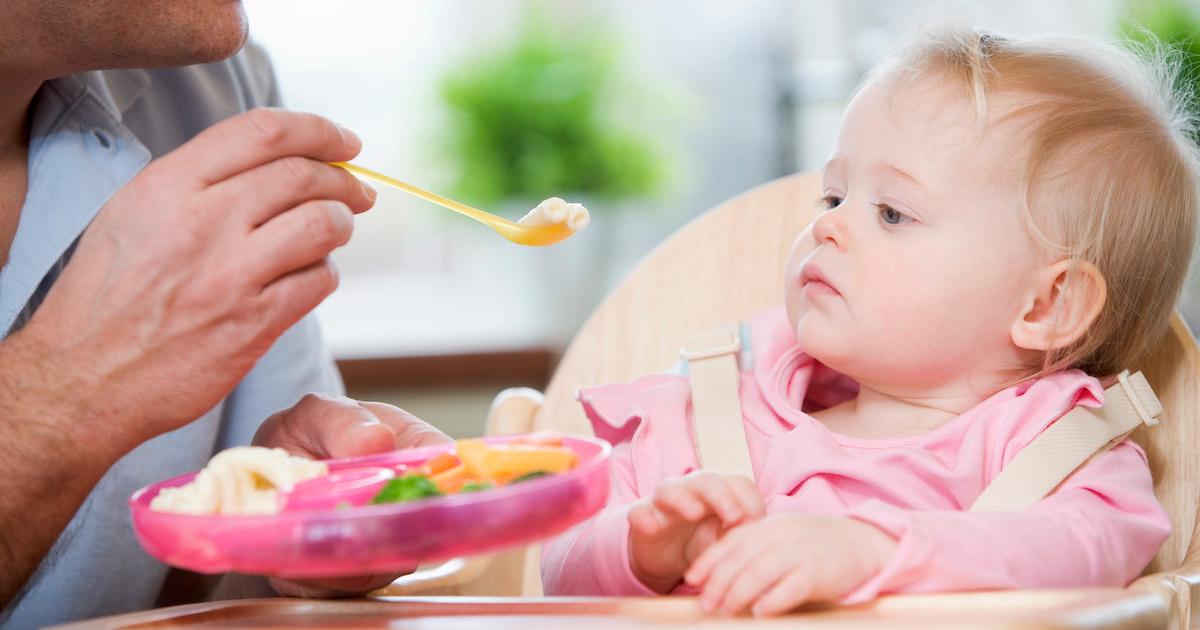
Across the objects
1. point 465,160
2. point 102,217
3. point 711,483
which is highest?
point 102,217

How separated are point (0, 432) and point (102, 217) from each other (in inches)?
6.5

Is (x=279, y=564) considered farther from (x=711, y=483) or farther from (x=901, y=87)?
(x=901, y=87)

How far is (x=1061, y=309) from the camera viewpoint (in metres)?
0.90

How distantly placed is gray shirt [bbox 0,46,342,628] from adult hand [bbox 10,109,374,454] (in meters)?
0.27

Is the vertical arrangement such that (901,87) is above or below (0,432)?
above

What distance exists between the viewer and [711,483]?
2.28 ft

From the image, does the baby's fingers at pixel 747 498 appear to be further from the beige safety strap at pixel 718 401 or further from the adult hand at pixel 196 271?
the adult hand at pixel 196 271

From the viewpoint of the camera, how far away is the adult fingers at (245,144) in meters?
0.75

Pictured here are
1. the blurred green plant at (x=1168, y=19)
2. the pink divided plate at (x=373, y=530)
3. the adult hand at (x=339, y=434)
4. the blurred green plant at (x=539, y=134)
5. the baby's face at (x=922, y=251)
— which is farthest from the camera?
the blurred green plant at (x=539, y=134)

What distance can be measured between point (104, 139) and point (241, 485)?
0.61 m

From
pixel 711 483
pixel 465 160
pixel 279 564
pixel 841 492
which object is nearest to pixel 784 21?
pixel 465 160

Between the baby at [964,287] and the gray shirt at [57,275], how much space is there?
432 millimetres

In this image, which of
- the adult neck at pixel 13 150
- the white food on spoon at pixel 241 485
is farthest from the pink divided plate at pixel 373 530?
the adult neck at pixel 13 150

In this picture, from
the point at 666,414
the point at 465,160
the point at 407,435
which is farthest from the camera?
the point at 465,160
